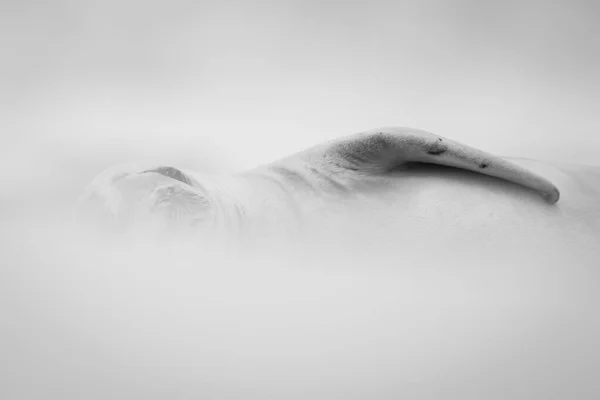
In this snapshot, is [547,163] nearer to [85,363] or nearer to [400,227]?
[400,227]

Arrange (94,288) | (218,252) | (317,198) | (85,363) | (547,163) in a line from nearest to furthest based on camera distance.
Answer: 1. (85,363)
2. (94,288)
3. (218,252)
4. (317,198)
5. (547,163)

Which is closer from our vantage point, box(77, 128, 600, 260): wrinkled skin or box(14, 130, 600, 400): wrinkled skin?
box(14, 130, 600, 400): wrinkled skin

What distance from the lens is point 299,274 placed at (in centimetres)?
88

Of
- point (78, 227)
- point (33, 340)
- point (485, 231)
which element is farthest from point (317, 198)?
point (33, 340)

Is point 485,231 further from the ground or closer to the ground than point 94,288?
further from the ground

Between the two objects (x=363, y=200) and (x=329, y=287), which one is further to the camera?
(x=363, y=200)

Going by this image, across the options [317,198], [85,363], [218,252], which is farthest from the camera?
[317,198]

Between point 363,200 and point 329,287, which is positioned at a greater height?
point 363,200

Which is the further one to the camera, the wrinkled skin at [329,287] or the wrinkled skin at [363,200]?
the wrinkled skin at [363,200]

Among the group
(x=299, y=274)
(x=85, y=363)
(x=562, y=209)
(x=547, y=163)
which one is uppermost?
(x=547, y=163)

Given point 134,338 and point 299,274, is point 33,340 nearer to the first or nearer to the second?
point 134,338

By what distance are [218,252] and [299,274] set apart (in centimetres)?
13

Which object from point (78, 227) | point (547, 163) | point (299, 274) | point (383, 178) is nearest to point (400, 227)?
point (383, 178)

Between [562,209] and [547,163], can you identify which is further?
[547,163]
